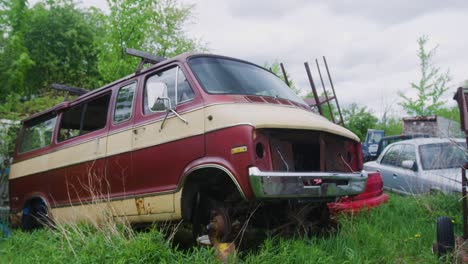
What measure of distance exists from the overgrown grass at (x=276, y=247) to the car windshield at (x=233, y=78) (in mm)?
1611

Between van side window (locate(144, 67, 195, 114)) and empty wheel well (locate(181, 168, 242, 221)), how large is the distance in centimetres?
81

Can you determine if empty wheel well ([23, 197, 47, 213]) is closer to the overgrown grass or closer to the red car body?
the overgrown grass

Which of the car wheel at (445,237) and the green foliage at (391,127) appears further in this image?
the green foliage at (391,127)

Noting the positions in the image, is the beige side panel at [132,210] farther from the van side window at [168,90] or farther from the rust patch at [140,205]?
the van side window at [168,90]

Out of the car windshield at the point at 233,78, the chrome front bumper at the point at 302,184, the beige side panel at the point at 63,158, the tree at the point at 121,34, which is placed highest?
the tree at the point at 121,34

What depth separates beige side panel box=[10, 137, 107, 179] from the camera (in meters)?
5.58

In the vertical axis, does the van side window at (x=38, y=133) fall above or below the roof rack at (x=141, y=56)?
below

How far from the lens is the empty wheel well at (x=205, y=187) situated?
4340mm

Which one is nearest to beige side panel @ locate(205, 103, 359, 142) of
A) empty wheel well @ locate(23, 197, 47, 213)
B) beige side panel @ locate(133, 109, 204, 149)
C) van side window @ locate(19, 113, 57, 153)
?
beige side panel @ locate(133, 109, 204, 149)

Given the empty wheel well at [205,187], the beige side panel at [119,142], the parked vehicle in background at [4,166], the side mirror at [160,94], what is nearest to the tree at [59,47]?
the parked vehicle in background at [4,166]

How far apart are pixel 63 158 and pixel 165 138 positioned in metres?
2.43

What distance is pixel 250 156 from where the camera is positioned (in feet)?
12.1

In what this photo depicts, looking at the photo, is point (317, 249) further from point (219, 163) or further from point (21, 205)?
point (21, 205)

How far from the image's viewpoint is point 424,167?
755 cm
